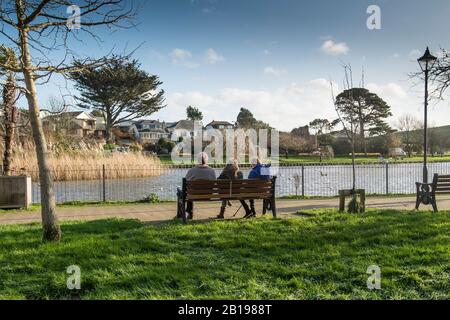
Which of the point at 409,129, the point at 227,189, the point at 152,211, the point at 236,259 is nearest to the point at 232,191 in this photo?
the point at 227,189

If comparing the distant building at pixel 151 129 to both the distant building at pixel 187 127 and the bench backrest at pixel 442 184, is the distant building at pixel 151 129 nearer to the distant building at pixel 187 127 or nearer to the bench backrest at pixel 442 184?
the distant building at pixel 187 127

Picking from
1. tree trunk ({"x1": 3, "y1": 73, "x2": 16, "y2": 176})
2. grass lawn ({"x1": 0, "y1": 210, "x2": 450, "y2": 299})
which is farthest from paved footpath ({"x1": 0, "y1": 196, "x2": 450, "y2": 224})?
tree trunk ({"x1": 3, "y1": 73, "x2": 16, "y2": 176})

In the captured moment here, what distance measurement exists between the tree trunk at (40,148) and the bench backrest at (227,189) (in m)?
2.66

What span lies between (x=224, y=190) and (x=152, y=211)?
2.98 meters

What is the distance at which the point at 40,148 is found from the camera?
6.36m

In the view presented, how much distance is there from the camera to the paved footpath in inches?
375

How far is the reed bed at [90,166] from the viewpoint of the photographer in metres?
19.3

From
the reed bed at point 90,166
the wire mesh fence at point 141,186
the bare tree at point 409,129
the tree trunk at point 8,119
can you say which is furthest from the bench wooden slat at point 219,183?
the bare tree at point 409,129

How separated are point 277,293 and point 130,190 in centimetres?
1481

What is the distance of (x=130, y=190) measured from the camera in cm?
1830

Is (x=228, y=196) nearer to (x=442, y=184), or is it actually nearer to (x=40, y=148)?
(x=40, y=148)
